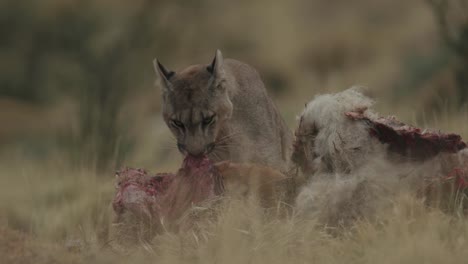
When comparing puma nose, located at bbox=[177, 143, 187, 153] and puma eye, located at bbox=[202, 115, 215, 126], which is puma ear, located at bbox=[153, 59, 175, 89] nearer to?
puma eye, located at bbox=[202, 115, 215, 126]

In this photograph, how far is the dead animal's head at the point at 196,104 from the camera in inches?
299

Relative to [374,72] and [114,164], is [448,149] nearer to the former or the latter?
[114,164]

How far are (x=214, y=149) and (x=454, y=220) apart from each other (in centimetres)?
250

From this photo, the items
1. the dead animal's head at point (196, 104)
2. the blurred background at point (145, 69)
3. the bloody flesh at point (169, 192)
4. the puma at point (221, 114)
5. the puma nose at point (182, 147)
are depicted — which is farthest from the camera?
the blurred background at point (145, 69)

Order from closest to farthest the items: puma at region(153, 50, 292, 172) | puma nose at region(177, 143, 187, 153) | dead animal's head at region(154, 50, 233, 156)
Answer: puma nose at region(177, 143, 187, 153)
dead animal's head at region(154, 50, 233, 156)
puma at region(153, 50, 292, 172)

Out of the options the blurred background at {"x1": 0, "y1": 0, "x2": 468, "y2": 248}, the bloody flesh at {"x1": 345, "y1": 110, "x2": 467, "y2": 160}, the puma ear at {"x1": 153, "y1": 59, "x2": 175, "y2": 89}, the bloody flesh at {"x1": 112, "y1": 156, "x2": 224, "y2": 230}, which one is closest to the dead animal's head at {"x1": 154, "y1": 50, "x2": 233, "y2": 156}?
the puma ear at {"x1": 153, "y1": 59, "x2": 175, "y2": 89}

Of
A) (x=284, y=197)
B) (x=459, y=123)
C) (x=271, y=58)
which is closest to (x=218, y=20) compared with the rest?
(x=271, y=58)

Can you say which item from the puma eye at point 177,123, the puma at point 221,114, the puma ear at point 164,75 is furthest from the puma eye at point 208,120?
the puma ear at point 164,75

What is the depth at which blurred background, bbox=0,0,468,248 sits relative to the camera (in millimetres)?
9977

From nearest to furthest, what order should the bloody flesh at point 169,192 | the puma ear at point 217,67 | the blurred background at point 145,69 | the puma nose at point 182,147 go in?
1. the bloody flesh at point 169,192
2. the puma nose at point 182,147
3. the puma ear at point 217,67
4. the blurred background at point 145,69

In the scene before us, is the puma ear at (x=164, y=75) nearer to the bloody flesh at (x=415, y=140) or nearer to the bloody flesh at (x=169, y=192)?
the bloody flesh at (x=169, y=192)

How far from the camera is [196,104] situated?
7.91 meters

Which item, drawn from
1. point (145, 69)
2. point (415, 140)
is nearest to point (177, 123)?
point (415, 140)

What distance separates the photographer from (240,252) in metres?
5.59
